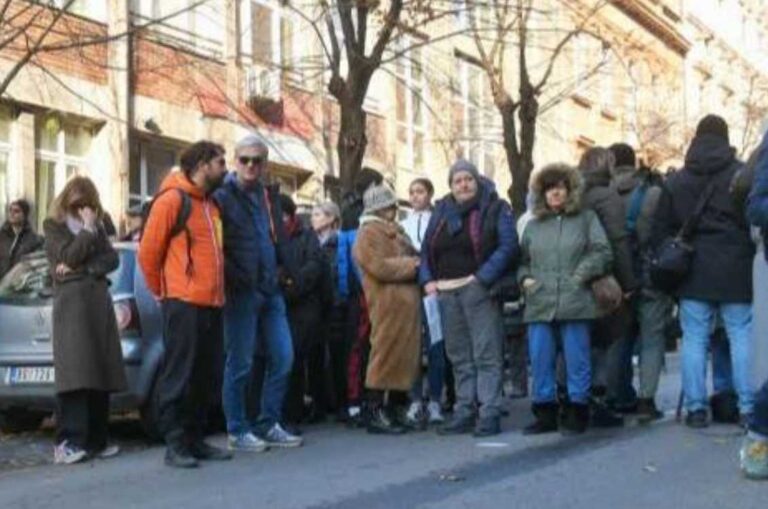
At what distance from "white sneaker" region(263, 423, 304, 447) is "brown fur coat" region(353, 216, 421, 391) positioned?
844mm

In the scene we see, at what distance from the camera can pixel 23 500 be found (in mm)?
8656

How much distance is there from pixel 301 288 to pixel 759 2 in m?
56.1

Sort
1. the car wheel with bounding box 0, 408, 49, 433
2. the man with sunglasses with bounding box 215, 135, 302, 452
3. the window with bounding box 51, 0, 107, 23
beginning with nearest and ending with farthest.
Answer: the man with sunglasses with bounding box 215, 135, 302, 452 → the car wheel with bounding box 0, 408, 49, 433 → the window with bounding box 51, 0, 107, 23

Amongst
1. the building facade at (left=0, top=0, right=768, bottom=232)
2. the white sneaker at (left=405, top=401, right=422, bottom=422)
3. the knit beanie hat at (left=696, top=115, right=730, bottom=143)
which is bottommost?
the white sneaker at (left=405, top=401, right=422, bottom=422)

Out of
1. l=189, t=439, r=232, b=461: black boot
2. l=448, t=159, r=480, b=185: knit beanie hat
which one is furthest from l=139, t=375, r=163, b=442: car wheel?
l=448, t=159, r=480, b=185: knit beanie hat

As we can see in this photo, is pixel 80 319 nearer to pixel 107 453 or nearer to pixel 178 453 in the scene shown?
pixel 107 453

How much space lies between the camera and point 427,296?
443 inches

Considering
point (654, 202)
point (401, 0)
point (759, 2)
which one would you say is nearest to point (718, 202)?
point (654, 202)

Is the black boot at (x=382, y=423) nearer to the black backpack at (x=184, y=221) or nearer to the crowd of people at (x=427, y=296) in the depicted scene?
the crowd of people at (x=427, y=296)

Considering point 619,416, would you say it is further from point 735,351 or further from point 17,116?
point 17,116

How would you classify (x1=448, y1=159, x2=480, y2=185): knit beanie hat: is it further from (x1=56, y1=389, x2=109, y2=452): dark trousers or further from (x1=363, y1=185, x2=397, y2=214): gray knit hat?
(x1=56, y1=389, x2=109, y2=452): dark trousers

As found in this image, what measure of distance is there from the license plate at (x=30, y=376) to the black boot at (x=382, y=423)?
2348 mm

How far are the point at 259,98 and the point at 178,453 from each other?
15534 mm

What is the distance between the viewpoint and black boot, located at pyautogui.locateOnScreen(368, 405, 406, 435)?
1127 centimetres
